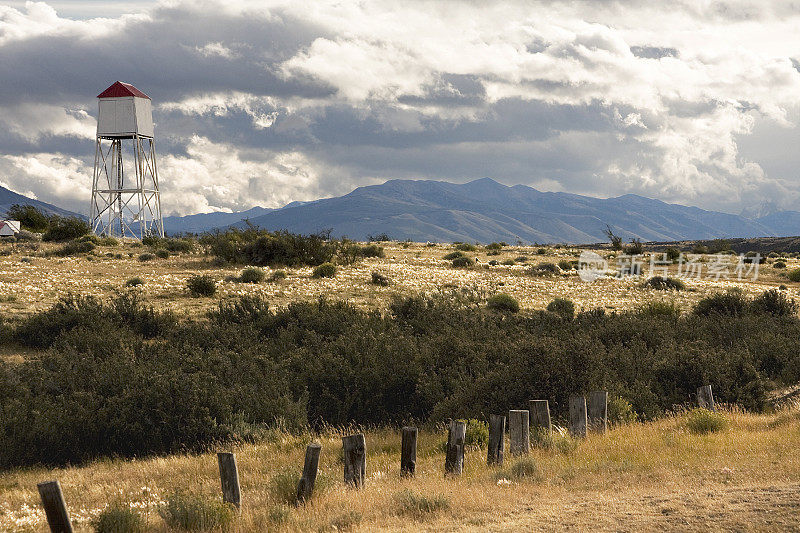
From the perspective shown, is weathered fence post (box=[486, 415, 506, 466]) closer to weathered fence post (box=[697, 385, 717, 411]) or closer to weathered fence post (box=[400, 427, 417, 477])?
weathered fence post (box=[400, 427, 417, 477])

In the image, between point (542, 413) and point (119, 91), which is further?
point (119, 91)

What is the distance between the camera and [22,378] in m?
17.2

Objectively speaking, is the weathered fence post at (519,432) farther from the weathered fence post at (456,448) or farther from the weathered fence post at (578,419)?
the weathered fence post at (578,419)

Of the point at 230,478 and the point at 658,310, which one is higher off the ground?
the point at 658,310

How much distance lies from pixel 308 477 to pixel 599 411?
6.33 metres

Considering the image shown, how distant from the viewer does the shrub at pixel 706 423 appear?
13828 mm

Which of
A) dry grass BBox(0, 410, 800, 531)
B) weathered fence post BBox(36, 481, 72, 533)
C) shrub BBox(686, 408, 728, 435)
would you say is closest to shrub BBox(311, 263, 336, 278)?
dry grass BBox(0, 410, 800, 531)

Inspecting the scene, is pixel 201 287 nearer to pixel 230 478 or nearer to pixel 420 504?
pixel 230 478

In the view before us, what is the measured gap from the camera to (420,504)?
930cm

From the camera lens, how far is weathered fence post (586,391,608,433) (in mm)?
13391

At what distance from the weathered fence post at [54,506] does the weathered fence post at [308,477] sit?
10.3 ft

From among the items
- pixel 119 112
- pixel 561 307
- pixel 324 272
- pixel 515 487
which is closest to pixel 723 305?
pixel 561 307

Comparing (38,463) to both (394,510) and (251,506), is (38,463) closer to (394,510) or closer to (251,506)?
(251,506)

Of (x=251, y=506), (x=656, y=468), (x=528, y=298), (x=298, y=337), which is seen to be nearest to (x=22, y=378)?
(x=298, y=337)
